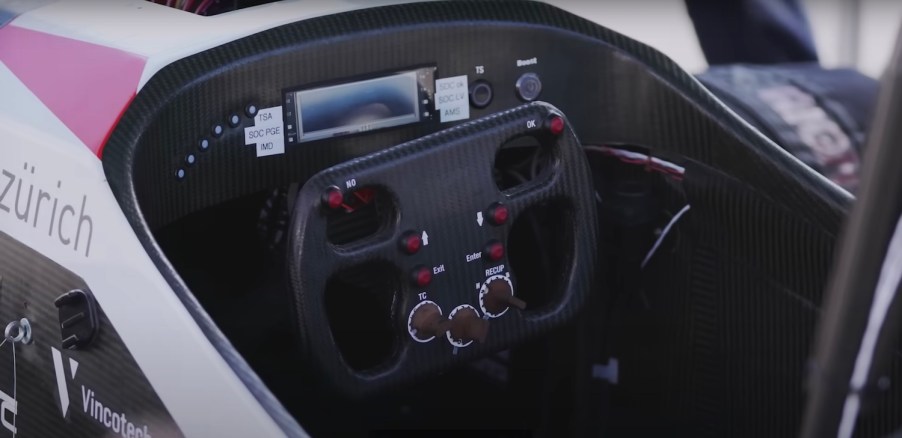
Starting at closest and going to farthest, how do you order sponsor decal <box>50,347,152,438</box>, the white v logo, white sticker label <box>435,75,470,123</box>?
sponsor decal <box>50,347,152,438</box>, the white v logo, white sticker label <box>435,75,470,123</box>

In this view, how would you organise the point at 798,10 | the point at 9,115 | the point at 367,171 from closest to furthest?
1. the point at 367,171
2. the point at 9,115
3. the point at 798,10

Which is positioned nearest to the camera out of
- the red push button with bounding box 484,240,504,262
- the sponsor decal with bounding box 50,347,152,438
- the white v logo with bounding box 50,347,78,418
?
the sponsor decal with bounding box 50,347,152,438

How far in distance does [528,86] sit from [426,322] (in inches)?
16.3

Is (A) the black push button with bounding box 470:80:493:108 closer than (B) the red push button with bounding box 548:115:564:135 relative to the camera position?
No

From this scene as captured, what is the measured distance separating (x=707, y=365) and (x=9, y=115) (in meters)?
0.97

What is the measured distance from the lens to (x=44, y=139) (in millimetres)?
1559

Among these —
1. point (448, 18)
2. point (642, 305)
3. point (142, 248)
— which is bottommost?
point (642, 305)

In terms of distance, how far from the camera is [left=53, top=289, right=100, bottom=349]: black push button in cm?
144

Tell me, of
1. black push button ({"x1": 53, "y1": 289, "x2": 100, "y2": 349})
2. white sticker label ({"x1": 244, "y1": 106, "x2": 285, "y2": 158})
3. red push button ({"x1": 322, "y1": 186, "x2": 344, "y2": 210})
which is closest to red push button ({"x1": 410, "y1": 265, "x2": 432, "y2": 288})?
red push button ({"x1": 322, "y1": 186, "x2": 344, "y2": 210})

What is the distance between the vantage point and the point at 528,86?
6.00 ft

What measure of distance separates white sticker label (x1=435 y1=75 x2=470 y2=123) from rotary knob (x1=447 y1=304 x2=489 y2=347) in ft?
0.96

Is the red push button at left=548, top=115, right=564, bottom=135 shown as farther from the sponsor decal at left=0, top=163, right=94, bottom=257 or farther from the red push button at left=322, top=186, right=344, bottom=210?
the sponsor decal at left=0, top=163, right=94, bottom=257

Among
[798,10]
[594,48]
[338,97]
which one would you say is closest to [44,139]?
[338,97]

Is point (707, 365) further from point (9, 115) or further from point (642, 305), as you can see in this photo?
point (9, 115)
